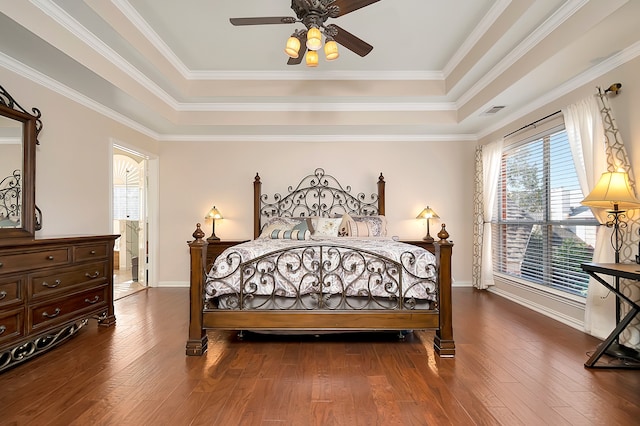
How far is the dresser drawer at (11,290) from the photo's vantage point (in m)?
2.35

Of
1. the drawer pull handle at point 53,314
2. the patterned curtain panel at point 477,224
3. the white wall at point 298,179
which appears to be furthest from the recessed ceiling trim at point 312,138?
the drawer pull handle at point 53,314

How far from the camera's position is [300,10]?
2.39m

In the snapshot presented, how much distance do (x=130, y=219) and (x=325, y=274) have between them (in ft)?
15.6

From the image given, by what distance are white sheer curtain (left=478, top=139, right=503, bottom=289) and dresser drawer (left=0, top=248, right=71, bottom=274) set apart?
5151 millimetres

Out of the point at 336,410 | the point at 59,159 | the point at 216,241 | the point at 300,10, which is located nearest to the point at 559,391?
the point at 336,410

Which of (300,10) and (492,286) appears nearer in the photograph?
(300,10)

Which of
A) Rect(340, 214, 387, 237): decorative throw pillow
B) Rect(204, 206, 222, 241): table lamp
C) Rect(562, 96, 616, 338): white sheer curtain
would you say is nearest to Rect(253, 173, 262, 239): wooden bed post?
Rect(204, 206, 222, 241): table lamp

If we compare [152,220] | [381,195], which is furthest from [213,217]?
[381,195]

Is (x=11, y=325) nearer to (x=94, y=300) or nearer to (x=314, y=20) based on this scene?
(x=94, y=300)

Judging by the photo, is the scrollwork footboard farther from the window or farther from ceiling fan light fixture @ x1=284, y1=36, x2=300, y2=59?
the window

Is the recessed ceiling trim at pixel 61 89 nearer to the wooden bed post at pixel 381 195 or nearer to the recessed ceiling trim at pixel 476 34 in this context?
the wooden bed post at pixel 381 195

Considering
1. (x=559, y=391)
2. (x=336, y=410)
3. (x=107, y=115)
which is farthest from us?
(x=107, y=115)

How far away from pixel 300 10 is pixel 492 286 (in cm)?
460

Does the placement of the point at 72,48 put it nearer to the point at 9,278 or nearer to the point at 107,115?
the point at 107,115
